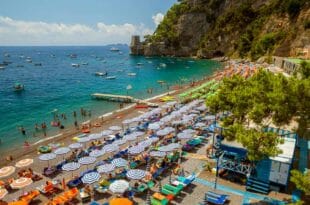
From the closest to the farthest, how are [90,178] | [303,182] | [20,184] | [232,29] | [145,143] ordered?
[303,182] → [90,178] → [20,184] → [145,143] → [232,29]

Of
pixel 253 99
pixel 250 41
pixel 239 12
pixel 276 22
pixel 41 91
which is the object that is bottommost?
pixel 41 91

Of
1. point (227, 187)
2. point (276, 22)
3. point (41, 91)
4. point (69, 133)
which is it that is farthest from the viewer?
point (276, 22)

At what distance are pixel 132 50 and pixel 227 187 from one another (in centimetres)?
15630

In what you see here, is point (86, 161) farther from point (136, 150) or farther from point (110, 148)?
point (136, 150)

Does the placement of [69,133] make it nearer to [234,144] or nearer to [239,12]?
[234,144]

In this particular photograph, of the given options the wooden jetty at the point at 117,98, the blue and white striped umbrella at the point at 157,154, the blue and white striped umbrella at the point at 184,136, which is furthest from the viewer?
the wooden jetty at the point at 117,98

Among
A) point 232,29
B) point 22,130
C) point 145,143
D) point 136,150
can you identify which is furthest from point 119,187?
point 232,29

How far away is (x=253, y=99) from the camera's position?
1636 cm

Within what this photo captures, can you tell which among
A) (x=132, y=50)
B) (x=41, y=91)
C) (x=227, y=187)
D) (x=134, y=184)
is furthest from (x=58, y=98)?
(x=132, y=50)

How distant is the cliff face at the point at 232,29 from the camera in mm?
74031

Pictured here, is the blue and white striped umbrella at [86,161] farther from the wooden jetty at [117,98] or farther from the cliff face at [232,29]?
the cliff face at [232,29]

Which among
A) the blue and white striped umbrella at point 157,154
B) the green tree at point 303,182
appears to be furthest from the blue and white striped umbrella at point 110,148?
the green tree at point 303,182

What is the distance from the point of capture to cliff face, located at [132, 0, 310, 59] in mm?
74031

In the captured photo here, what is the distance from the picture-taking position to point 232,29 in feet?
387
